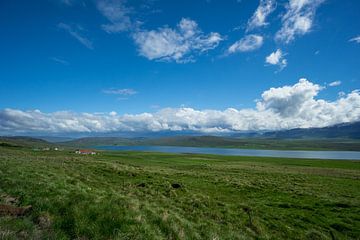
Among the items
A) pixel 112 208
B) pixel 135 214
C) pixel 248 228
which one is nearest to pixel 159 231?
pixel 135 214

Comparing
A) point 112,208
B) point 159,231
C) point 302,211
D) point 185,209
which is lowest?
point 302,211

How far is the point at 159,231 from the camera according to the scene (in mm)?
8234

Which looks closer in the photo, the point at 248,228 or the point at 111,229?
the point at 111,229

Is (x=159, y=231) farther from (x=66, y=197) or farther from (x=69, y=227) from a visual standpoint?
(x=66, y=197)

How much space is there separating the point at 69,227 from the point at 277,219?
Answer: 1288 centimetres

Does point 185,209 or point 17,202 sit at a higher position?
point 17,202

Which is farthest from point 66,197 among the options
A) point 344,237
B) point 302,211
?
point 302,211

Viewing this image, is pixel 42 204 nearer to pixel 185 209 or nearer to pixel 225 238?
pixel 225 238

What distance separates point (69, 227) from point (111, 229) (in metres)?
1.36

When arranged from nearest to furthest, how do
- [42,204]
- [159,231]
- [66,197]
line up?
1. [159,231]
2. [42,204]
3. [66,197]

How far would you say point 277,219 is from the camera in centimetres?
1448

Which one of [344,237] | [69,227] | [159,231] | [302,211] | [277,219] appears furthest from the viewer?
[302,211]

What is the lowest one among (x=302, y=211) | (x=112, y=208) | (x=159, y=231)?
(x=302, y=211)

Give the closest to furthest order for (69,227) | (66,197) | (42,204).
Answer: (69,227)
(42,204)
(66,197)
